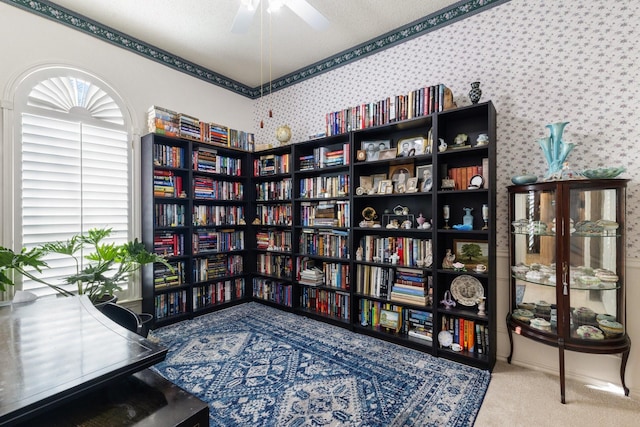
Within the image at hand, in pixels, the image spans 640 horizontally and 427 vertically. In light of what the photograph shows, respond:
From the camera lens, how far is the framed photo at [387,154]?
2.81m

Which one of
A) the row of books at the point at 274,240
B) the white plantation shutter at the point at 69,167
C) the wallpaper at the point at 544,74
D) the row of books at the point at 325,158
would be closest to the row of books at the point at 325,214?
the row of books at the point at 274,240

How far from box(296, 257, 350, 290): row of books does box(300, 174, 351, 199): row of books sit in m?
0.78

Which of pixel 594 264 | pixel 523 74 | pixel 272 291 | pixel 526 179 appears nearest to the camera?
pixel 594 264

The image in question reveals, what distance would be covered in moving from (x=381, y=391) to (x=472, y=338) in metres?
0.96

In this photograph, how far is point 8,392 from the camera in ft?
2.74

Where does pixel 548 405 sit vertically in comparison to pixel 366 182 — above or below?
below

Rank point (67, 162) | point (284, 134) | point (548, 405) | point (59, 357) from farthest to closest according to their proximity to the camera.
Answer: point (284, 134) → point (67, 162) → point (548, 405) → point (59, 357)

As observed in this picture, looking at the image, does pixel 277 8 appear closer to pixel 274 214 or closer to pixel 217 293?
pixel 274 214

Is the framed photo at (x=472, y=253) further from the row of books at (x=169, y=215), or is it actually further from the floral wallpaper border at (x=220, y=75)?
the row of books at (x=169, y=215)

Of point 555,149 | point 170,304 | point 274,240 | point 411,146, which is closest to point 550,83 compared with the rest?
point 555,149

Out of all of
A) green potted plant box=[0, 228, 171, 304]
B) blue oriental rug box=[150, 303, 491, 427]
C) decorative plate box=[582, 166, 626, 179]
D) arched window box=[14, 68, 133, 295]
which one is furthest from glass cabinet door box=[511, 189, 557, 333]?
arched window box=[14, 68, 133, 295]

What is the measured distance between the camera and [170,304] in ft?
10.6

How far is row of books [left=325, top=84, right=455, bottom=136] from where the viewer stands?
2.53 metres

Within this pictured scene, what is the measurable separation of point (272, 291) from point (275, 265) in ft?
1.13
